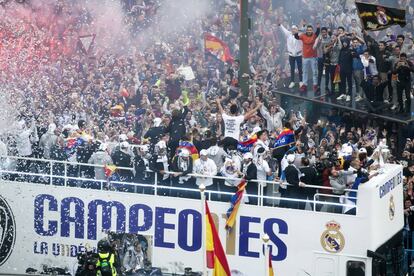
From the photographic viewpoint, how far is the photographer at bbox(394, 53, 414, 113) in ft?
113

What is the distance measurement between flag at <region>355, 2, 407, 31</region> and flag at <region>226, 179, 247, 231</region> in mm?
4649

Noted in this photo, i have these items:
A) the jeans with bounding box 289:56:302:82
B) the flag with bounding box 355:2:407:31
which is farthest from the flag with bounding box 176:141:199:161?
the jeans with bounding box 289:56:302:82

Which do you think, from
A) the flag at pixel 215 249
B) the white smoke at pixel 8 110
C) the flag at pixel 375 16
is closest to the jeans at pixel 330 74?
the flag at pixel 375 16

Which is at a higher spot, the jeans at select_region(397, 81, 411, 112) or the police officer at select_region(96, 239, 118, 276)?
the jeans at select_region(397, 81, 411, 112)

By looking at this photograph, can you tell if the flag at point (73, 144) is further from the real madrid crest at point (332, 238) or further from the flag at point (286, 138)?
the real madrid crest at point (332, 238)

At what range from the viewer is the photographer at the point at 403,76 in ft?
113

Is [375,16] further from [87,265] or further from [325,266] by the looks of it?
[87,265]

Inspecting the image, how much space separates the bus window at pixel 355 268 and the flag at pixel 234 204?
7.19ft

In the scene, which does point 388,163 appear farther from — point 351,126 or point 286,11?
point 286,11

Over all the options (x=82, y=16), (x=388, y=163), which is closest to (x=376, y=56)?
(x=388, y=163)

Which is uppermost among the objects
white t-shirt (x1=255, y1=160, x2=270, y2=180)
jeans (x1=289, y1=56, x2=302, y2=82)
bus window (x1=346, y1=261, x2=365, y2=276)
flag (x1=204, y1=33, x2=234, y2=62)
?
flag (x1=204, y1=33, x2=234, y2=62)

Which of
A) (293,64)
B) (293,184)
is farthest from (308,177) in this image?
(293,64)

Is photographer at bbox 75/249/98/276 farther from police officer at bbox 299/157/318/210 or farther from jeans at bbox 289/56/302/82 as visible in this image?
jeans at bbox 289/56/302/82

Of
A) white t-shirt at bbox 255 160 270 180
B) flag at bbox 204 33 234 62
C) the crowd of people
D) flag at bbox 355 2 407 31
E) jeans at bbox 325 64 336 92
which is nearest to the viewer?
white t-shirt at bbox 255 160 270 180
